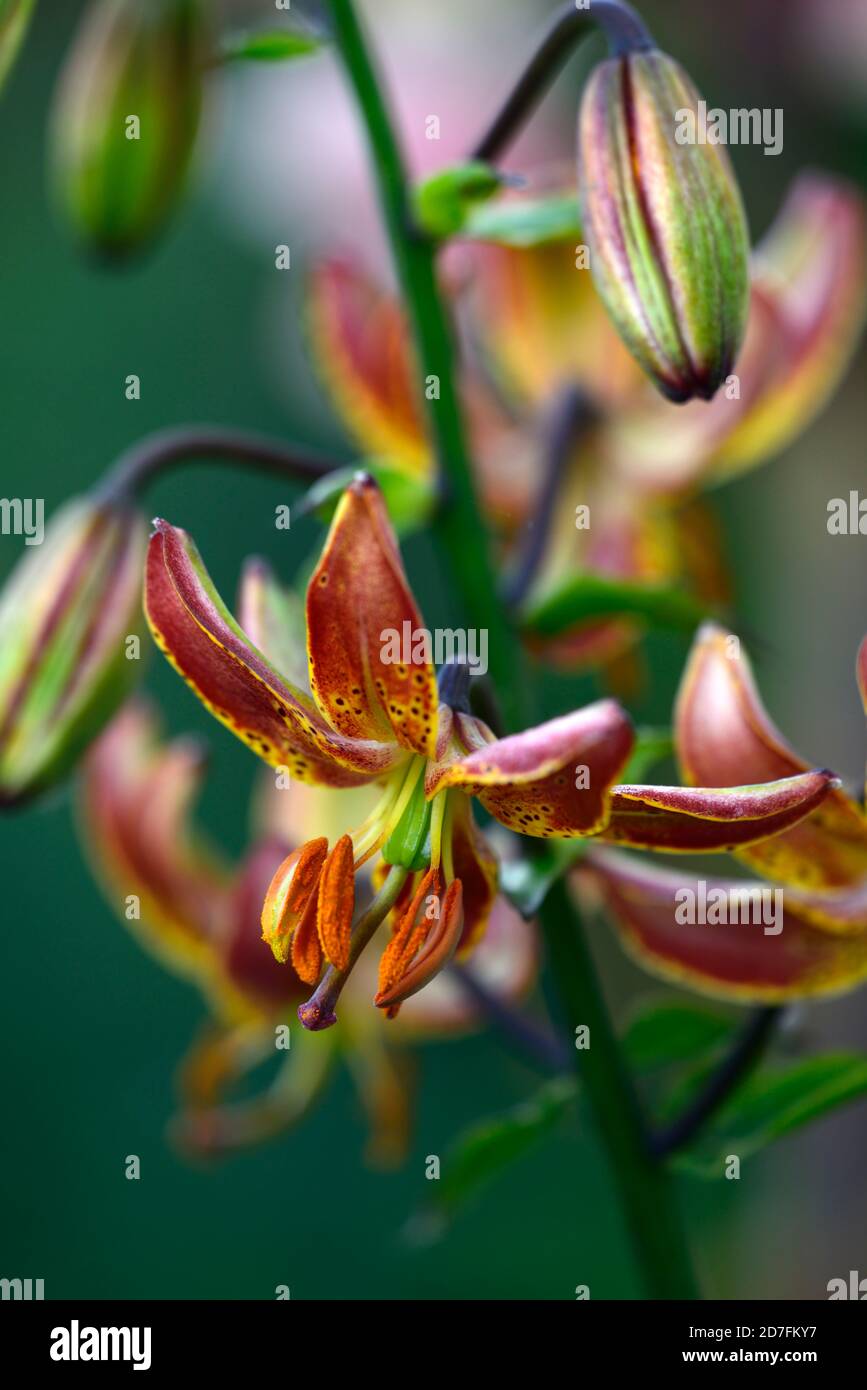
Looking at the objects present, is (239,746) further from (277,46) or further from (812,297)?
(277,46)

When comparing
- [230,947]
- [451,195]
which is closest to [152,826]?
[230,947]

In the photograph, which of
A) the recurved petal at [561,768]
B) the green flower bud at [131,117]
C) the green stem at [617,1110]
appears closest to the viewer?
the recurved petal at [561,768]

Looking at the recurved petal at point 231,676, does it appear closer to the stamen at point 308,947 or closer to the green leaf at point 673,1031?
the stamen at point 308,947

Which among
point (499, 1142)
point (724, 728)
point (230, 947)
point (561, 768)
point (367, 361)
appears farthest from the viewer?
point (367, 361)

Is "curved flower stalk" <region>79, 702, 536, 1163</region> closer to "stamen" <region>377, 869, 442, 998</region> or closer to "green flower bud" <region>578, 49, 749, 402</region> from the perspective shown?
"stamen" <region>377, 869, 442, 998</region>

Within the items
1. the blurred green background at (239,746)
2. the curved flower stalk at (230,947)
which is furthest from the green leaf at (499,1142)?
the blurred green background at (239,746)

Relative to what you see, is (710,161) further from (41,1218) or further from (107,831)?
(41,1218)

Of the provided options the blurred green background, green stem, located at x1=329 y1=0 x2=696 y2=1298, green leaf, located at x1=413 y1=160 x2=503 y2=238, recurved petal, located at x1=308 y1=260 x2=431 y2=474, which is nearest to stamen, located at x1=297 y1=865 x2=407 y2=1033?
green stem, located at x1=329 y1=0 x2=696 y2=1298
